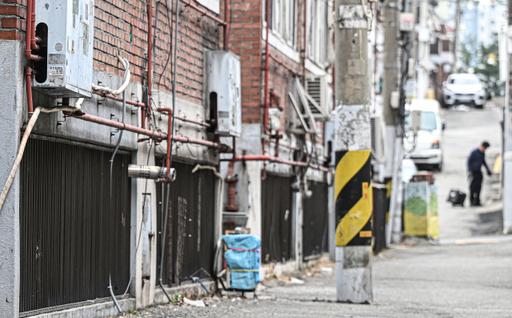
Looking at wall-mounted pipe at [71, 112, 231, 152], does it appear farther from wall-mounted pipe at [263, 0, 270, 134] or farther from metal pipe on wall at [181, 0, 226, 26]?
metal pipe on wall at [181, 0, 226, 26]

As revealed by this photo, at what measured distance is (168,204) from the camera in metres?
10.3

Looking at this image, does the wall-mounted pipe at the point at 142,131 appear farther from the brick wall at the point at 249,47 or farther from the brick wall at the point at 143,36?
the brick wall at the point at 249,47

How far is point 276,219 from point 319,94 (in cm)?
248

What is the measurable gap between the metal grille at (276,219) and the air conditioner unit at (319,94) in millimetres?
1272

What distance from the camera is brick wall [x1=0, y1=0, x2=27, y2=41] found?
685cm

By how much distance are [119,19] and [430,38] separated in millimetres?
64666

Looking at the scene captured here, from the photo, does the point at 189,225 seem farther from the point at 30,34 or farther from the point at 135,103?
the point at 30,34

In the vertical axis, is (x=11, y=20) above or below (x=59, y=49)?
above

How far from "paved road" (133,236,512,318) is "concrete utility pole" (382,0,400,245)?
3359mm

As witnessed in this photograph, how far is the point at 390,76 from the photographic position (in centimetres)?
2245

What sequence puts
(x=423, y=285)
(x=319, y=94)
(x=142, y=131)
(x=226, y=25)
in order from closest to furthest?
(x=142, y=131)
(x=226, y=25)
(x=423, y=285)
(x=319, y=94)

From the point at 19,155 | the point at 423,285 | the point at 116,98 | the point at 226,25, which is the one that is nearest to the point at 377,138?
the point at 423,285

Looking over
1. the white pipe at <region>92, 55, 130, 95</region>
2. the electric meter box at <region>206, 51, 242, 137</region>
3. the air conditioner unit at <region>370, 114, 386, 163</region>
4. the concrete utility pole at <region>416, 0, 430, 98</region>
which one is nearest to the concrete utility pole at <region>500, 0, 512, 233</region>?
the air conditioner unit at <region>370, 114, 386, 163</region>

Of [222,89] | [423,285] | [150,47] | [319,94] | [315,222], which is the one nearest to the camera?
[150,47]
